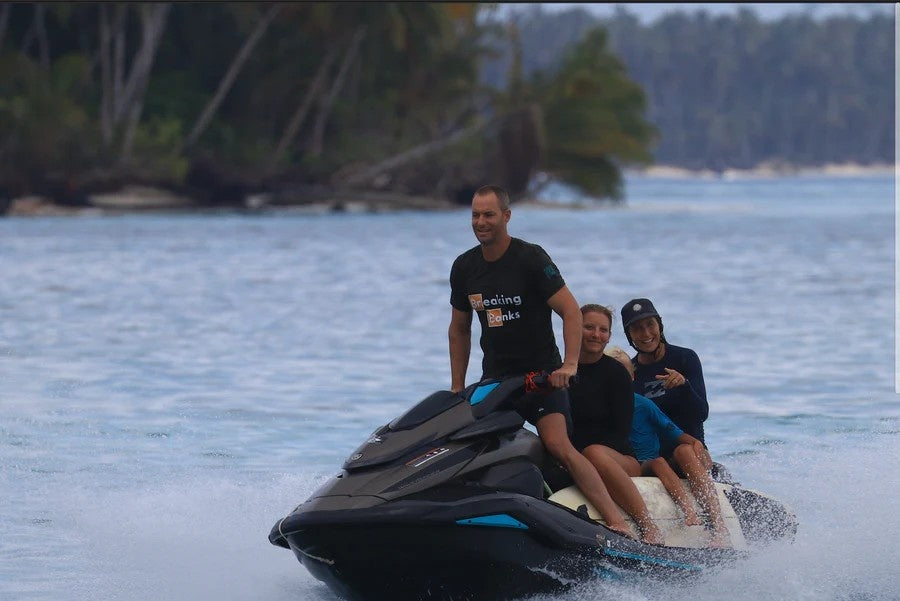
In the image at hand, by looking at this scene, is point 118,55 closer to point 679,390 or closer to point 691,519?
point 679,390

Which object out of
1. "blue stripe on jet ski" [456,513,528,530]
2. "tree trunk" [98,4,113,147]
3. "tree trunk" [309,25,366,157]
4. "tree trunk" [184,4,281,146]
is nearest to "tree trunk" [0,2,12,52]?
"tree trunk" [98,4,113,147]

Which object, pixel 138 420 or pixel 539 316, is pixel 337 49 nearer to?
pixel 138 420

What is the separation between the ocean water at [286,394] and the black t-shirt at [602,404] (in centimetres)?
63

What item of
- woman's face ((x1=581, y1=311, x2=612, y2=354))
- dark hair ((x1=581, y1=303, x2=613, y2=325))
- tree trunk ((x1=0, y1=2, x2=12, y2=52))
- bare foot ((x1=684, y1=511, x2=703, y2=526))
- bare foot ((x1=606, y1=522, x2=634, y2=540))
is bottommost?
bare foot ((x1=684, y1=511, x2=703, y2=526))

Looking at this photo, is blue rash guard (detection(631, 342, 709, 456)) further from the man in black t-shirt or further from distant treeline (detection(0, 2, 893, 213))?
distant treeline (detection(0, 2, 893, 213))

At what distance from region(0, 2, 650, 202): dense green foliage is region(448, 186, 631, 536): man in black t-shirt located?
1604 inches

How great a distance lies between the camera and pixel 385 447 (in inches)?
257

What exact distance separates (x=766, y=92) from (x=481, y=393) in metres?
184

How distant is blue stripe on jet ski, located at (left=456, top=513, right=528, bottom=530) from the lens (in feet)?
20.5

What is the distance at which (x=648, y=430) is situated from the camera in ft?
23.9

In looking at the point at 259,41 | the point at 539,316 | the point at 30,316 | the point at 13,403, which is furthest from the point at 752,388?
the point at 259,41

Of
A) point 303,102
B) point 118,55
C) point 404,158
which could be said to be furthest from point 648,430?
point 303,102

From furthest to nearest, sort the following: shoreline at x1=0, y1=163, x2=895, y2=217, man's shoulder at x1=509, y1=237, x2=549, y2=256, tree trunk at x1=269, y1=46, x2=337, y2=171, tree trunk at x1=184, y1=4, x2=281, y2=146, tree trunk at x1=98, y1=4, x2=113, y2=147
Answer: tree trunk at x1=269, y1=46, x2=337, y2=171 → tree trunk at x1=184, y1=4, x2=281, y2=146 → tree trunk at x1=98, y1=4, x2=113, y2=147 → shoreline at x1=0, y1=163, x2=895, y2=217 → man's shoulder at x1=509, y1=237, x2=549, y2=256

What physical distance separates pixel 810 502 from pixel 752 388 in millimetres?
5116
